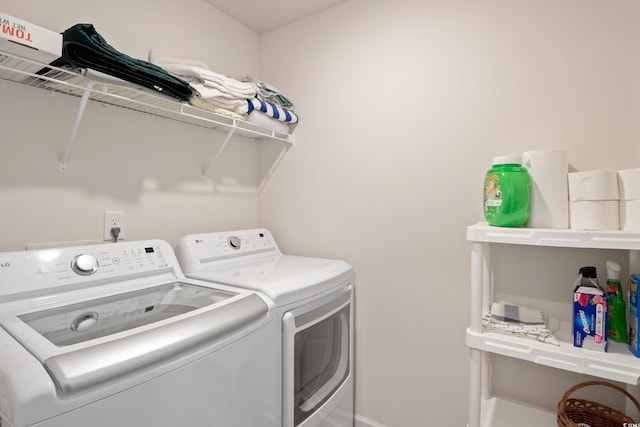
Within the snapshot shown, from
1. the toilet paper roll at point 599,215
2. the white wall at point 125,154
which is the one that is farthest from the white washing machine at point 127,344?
the toilet paper roll at point 599,215

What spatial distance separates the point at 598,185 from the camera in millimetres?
1076

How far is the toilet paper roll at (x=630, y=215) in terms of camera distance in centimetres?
103

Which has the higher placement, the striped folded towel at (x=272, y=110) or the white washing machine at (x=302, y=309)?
the striped folded towel at (x=272, y=110)

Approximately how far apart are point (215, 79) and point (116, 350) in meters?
1.23

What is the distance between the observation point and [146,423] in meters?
0.74

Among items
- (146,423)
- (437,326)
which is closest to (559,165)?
(437,326)

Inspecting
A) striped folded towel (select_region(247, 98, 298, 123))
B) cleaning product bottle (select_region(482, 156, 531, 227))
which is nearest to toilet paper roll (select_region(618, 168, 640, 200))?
cleaning product bottle (select_region(482, 156, 531, 227))

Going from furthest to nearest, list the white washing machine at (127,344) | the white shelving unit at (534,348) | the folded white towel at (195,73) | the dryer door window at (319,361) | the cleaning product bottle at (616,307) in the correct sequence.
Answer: the folded white towel at (195,73) → the dryer door window at (319,361) → the cleaning product bottle at (616,307) → the white shelving unit at (534,348) → the white washing machine at (127,344)

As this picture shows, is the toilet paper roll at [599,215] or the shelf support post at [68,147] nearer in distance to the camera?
the toilet paper roll at [599,215]

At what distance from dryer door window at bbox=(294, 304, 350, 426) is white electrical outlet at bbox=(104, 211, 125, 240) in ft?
2.96

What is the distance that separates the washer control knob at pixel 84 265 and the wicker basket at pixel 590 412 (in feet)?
5.49

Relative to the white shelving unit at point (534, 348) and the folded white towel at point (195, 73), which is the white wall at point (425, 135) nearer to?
the white shelving unit at point (534, 348)

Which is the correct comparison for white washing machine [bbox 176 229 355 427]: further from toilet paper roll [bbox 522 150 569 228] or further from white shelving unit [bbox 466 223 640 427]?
toilet paper roll [bbox 522 150 569 228]

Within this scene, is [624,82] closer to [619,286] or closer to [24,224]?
[619,286]
